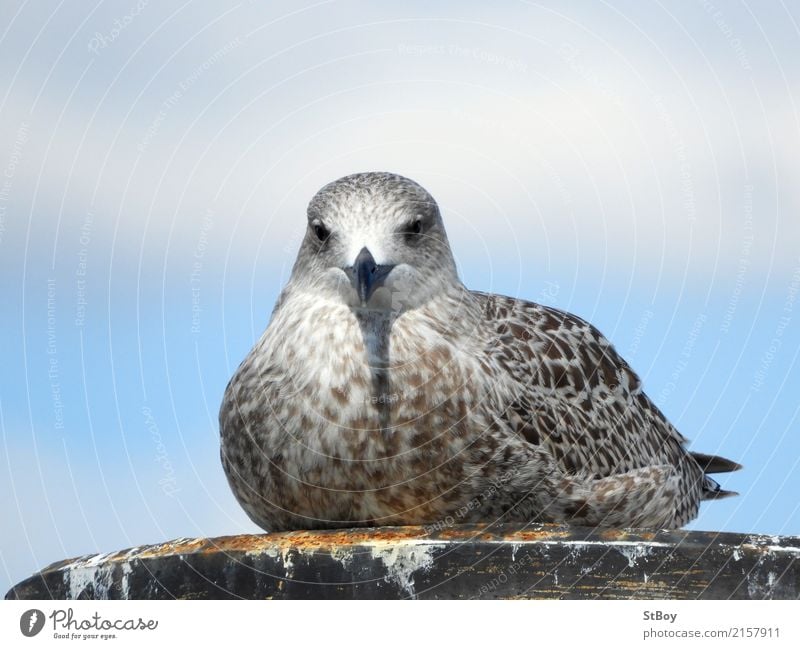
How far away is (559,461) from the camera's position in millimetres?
7645

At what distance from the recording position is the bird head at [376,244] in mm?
7195

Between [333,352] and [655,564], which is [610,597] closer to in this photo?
[655,564]

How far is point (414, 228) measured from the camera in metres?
7.63

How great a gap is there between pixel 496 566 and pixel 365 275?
2012 mm

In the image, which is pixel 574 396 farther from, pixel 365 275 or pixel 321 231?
pixel 365 275

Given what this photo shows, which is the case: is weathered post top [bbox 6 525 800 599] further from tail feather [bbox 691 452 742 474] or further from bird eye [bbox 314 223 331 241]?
tail feather [bbox 691 452 742 474]

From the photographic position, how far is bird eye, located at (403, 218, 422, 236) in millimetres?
7527

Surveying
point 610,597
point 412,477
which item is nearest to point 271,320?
point 412,477

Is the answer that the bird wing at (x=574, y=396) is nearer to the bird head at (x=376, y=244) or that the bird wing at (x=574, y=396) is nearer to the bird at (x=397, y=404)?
the bird at (x=397, y=404)
